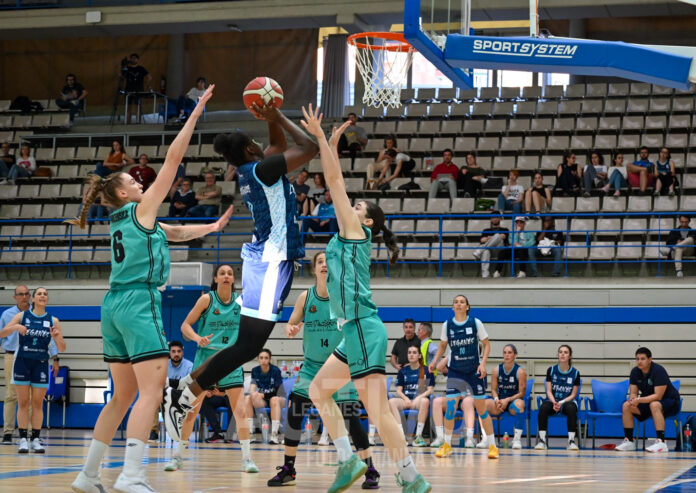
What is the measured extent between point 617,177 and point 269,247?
11.7 meters

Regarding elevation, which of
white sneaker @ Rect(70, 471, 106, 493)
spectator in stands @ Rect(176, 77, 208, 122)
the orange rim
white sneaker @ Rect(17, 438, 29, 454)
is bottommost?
white sneaker @ Rect(17, 438, 29, 454)

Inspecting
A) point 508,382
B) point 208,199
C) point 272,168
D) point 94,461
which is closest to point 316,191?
point 208,199

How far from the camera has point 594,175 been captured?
1719 centimetres

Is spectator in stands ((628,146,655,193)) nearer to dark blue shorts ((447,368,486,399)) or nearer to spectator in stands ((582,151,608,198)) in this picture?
spectator in stands ((582,151,608,198))

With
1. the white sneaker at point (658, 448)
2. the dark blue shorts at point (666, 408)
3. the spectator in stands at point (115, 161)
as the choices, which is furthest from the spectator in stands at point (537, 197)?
the spectator in stands at point (115, 161)

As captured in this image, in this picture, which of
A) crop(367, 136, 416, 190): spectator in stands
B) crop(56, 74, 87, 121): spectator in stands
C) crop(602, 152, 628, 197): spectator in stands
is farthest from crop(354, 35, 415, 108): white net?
crop(56, 74, 87, 121): spectator in stands

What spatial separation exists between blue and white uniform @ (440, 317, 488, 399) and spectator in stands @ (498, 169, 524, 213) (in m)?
5.10

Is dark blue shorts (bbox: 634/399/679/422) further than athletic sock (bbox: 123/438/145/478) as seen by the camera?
Yes

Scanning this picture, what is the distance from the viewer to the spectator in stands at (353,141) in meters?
19.3

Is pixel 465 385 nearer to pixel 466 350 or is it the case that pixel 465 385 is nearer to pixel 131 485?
pixel 466 350

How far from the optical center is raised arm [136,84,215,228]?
557 centimetres

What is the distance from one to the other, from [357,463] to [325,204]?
11221mm

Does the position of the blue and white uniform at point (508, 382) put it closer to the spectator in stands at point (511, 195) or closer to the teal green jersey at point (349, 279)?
the spectator in stands at point (511, 195)

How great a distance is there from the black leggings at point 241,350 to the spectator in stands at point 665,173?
11731mm
